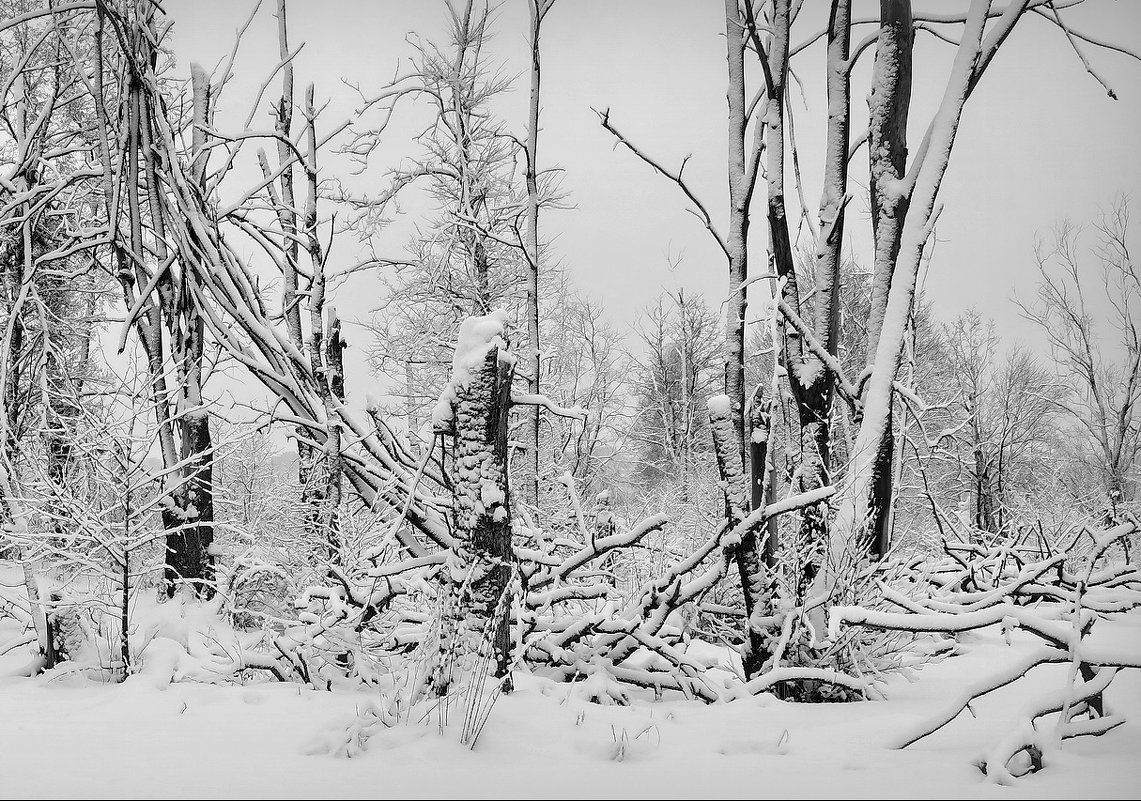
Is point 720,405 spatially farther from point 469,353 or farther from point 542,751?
point 542,751

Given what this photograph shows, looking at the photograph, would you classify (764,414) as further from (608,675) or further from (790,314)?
(608,675)

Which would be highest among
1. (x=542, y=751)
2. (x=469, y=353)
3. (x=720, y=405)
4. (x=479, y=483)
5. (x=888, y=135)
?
(x=888, y=135)

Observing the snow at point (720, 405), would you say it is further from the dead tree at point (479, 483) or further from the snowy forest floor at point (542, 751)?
the snowy forest floor at point (542, 751)

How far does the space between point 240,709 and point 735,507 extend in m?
2.48

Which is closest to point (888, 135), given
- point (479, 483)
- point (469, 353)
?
point (469, 353)

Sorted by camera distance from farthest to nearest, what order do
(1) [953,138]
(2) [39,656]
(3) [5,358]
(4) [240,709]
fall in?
(3) [5,358], (2) [39,656], (1) [953,138], (4) [240,709]

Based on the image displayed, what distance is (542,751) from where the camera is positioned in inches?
100

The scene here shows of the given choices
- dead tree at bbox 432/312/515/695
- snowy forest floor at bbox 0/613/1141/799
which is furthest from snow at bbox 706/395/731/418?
snowy forest floor at bbox 0/613/1141/799

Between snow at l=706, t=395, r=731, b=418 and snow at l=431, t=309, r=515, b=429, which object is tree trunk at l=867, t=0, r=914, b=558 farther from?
snow at l=431, t=309, r=515, b=429

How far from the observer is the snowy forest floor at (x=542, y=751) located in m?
2.12

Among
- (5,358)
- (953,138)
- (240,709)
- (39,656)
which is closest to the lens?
(240,709)

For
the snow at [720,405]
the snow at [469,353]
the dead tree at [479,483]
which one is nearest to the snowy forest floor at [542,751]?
the dead tree at [479,483]

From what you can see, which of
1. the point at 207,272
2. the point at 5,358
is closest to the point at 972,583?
the point at 207,272

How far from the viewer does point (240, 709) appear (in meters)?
3.15
